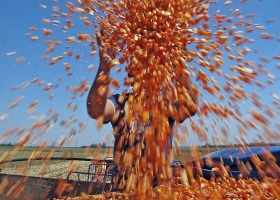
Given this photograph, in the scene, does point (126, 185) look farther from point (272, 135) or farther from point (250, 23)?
point (250, 23)

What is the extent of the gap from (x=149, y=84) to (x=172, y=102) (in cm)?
28

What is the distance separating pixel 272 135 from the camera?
308 centimetres

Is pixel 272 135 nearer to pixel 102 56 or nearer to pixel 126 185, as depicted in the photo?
pixel 126 185

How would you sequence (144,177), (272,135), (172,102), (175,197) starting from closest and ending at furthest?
(175,197)
(144,177)
(172,102)
(272,135)

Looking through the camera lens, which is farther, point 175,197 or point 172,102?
point 172,102

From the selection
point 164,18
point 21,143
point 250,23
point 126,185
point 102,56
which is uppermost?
point 250,23

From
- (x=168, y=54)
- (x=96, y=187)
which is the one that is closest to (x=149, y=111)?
(x=168, y=54)

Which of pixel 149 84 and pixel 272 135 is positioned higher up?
pixel 149 84

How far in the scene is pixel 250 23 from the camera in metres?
3.41

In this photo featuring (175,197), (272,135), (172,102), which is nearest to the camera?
(175,197)

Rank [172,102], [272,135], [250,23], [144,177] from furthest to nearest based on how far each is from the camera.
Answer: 1. [250,23]
2. [272,135]
3. [172,102]
4. [144,177]

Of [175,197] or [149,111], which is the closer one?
[175,197]

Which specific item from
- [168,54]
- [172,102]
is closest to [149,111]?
[172,102]

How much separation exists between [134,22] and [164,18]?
11.8 inches
